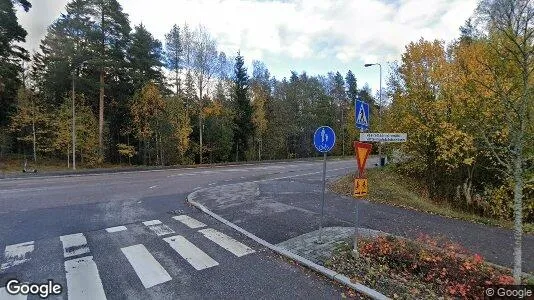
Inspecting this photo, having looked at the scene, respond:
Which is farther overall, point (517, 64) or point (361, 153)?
point (361, 153)

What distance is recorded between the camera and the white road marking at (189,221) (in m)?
8.31

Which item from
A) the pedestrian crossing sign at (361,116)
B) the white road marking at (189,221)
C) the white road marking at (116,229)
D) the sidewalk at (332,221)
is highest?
the pedestrian crossing sign at (361,116)

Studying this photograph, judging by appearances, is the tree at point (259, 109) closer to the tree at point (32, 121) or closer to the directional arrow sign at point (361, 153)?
the tree at point (32, 121)

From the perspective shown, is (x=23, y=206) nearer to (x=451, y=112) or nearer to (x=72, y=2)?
(x=451, y=112)

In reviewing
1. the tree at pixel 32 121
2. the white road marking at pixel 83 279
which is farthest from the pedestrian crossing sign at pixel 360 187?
the tree at pixel 32 121

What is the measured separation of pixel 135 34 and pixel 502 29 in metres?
38.1

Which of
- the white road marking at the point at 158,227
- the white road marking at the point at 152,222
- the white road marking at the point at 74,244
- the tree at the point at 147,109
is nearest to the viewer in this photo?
the white road marking at the point at 74,244

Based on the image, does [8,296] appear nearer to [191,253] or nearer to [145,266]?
[145,266]

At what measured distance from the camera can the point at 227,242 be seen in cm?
700

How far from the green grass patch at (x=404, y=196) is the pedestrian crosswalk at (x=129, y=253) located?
7.41 metres

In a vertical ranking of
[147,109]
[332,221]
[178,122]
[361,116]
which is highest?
[147,109]

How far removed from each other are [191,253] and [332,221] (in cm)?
449

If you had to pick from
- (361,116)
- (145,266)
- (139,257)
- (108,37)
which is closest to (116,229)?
(139,257)

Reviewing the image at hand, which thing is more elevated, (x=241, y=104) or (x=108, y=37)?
(x=108, y=37)
